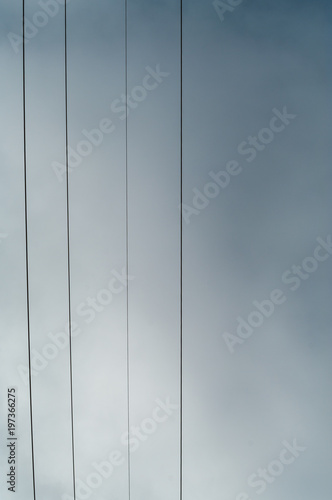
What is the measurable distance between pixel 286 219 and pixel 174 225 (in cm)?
180

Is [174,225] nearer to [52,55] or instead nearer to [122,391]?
[122,391]

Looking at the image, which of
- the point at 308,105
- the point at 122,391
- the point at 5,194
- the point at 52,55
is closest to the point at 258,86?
the point at 308,105

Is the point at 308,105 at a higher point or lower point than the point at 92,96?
lower

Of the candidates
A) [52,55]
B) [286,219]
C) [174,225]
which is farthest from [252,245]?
[52,55]

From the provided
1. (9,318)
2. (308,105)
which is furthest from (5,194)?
(308,105)

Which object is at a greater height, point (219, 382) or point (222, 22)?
point (222, 22)

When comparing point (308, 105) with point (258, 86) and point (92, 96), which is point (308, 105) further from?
point (92, 96)

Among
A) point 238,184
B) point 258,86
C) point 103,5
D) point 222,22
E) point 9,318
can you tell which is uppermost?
point 103,5

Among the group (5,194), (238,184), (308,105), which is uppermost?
(308,105)

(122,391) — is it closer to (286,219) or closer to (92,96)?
(286,219)

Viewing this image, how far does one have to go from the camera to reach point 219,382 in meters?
6.34

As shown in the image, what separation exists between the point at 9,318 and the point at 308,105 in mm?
5952

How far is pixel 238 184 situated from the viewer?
620 cm

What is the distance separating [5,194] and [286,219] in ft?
15.0
